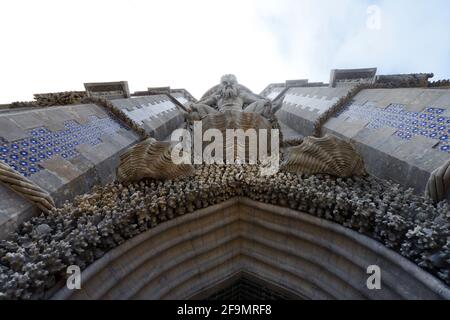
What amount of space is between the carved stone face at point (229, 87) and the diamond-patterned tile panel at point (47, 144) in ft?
20.9

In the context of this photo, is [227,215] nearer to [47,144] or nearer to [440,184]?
[440,184]

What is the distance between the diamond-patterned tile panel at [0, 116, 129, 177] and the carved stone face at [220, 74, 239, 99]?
6.39m

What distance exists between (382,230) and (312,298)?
1438 millimetres

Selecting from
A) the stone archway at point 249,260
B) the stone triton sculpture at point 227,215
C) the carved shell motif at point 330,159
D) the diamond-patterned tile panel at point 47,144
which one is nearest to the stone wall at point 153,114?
the diamond-patterned tile panel at point 47,144

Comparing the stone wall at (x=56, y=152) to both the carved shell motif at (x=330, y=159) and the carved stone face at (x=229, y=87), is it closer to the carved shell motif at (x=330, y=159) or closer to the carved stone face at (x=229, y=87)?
the carved shell motif at (x=330, y=159)

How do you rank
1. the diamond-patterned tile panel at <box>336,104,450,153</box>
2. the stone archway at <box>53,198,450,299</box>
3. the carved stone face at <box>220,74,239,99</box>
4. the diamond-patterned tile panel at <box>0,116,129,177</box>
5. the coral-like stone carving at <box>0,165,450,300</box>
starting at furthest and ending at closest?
the carved stone face at <box>220,74,239,99</box> → the diamond-patterned tile panel at <box>336,104,450,153</box> → the diamond-patterned tile panel at <box>0,116,129,177</box> → the stone archway at <box>53,198,450,299</box> → the coral-like stone carving at <box>0,165,450,300</box>

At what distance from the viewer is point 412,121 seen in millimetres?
5656

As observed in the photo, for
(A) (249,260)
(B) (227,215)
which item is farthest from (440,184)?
(B) (227,215)

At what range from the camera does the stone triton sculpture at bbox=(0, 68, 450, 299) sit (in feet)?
10.8

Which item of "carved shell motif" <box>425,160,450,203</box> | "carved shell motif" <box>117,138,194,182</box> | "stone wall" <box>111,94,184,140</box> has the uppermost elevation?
"stone wall" <box>111,94,184,140</box>

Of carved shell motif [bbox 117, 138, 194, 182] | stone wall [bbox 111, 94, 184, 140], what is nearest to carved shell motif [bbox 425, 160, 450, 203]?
carved shell motif [bbox 117, 138, 194, 182]

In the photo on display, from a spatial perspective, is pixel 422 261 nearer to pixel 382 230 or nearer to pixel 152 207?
pixel 382 230

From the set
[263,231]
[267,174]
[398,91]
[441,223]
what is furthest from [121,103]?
[441,223]

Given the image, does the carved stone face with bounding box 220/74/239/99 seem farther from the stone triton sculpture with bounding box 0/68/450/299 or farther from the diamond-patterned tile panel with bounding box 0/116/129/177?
the stone triton sculpture with bounding box 0/68/450/299
